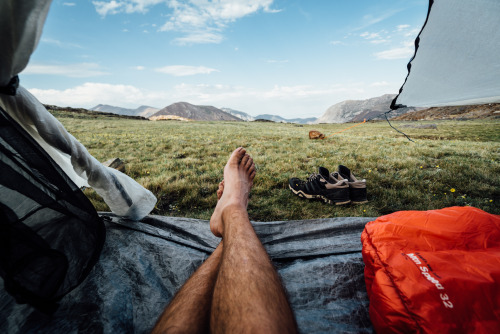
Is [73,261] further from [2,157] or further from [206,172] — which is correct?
[206,172]

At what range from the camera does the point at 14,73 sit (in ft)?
2.51

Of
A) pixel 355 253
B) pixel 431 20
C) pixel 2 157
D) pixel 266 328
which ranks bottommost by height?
pixel 355 253

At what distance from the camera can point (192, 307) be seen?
864mm

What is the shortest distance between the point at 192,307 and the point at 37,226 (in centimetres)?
91

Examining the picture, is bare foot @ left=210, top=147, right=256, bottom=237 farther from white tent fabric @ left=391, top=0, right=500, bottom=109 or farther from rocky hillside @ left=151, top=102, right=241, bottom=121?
rocky hillside @ left=151, top=102, right=241, bottom=121

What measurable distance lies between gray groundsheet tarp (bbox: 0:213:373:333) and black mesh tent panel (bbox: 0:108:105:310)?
0.12 m

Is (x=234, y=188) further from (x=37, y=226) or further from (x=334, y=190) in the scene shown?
(x=37, y=226)

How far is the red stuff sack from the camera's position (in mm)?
683

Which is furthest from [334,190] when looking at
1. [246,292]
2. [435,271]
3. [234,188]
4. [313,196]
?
[246,292]

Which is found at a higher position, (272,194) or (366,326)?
(272,194)

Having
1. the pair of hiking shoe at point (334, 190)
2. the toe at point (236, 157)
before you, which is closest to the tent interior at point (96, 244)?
the pair of hiking shoe at point (334, 190)

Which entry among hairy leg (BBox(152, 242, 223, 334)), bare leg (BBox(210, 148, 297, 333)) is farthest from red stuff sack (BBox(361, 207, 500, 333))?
hairy leg (BBox(152, 242, 223, 334))

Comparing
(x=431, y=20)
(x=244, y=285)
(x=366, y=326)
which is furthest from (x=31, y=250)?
(x=431, y=20)

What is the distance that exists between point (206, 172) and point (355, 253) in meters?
2.58
